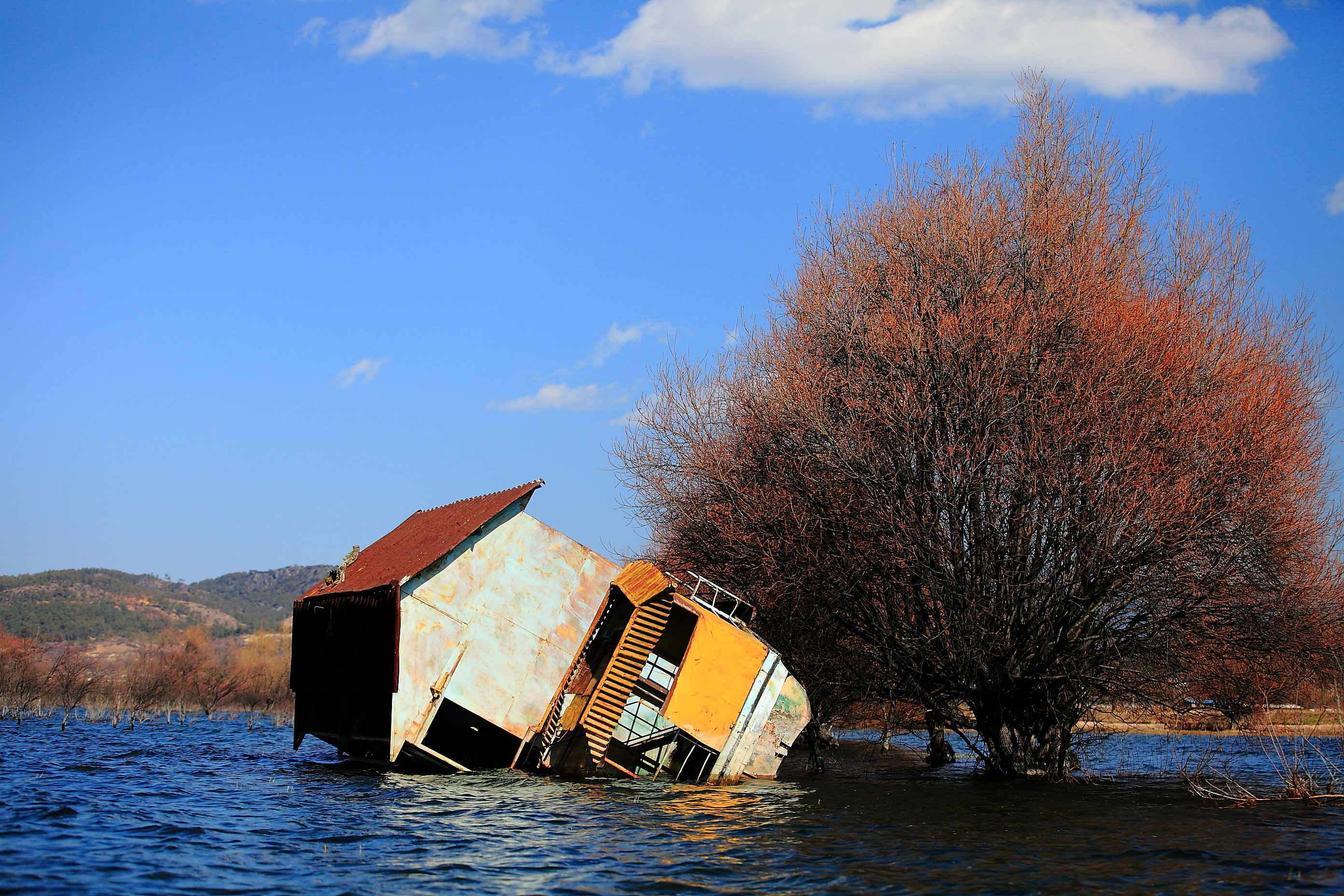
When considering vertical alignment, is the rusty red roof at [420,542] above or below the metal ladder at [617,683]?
above

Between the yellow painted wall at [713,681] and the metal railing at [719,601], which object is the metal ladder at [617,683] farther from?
the metal railing at [719,601]

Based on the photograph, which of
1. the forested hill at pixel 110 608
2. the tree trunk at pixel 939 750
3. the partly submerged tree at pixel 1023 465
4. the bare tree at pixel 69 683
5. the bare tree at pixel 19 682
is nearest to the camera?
the partly submerged tree at pixel 1023 465

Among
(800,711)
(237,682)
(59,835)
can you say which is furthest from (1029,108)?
(237,682)

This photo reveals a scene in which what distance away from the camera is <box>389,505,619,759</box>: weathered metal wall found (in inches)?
743

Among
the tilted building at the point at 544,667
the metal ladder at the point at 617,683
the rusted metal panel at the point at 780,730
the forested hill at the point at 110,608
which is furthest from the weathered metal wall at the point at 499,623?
the forested hill at the point at 110,608

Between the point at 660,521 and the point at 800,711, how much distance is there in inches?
319

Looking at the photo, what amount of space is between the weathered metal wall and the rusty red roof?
325mm

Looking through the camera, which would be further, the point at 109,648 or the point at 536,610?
the point at 109,648

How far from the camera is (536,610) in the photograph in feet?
65.4

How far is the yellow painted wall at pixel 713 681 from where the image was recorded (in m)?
19.3

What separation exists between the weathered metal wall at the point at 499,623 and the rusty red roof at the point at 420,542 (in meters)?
0.32

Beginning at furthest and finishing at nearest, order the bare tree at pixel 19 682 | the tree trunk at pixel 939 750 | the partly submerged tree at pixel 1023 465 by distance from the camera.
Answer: the bare tree at pixel 19 682 → the tree trunk at pixel 939 750 → the partly submerged tree at pixel 1023 465

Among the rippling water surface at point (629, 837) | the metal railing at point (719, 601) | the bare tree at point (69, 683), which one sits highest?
the metal railing at point (719, 601)

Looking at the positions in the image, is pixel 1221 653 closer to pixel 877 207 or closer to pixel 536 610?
pixel 877 207
